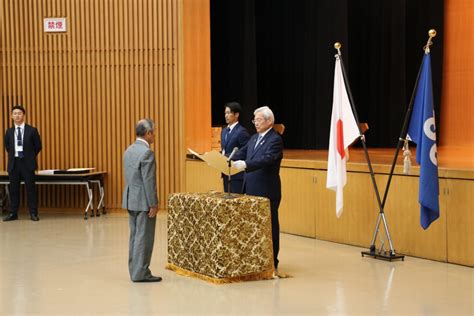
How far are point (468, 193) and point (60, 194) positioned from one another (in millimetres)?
7018

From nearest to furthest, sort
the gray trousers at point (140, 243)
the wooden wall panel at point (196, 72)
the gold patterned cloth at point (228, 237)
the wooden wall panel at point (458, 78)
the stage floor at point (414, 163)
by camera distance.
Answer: the gold patterned cloth at point (228, 237) → the gray trousers at point (140, 243) → the stage floor at point (414, 163) → the wooden wall panel at point (196, 72) → the wooden wall panel at point (458, 78)

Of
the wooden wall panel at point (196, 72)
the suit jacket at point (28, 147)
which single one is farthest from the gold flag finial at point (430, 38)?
the suit jacket at point (28, 147)

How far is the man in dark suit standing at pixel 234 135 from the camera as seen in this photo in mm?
9234

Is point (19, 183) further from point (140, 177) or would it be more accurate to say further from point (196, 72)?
point (140, 177)

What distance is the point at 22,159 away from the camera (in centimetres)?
1195

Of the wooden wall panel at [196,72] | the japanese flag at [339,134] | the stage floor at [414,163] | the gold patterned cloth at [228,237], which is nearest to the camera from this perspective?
the gold patterned cloth at [228,237]

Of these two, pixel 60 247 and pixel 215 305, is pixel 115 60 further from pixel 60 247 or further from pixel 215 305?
pixel 215 305

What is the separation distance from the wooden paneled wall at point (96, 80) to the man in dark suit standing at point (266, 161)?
16.9 feet

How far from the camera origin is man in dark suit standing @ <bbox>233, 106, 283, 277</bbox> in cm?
757

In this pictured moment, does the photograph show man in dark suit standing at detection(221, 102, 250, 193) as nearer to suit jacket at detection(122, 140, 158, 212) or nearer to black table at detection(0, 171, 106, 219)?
suit jacket at detection(122, 140, 158, 212)

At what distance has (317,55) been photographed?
53.4 ft

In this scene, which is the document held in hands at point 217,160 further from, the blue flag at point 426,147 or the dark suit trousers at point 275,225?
the blue flag at point 426,147

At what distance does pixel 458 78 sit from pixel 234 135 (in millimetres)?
6475

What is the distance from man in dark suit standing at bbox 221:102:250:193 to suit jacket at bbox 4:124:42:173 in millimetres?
3598
